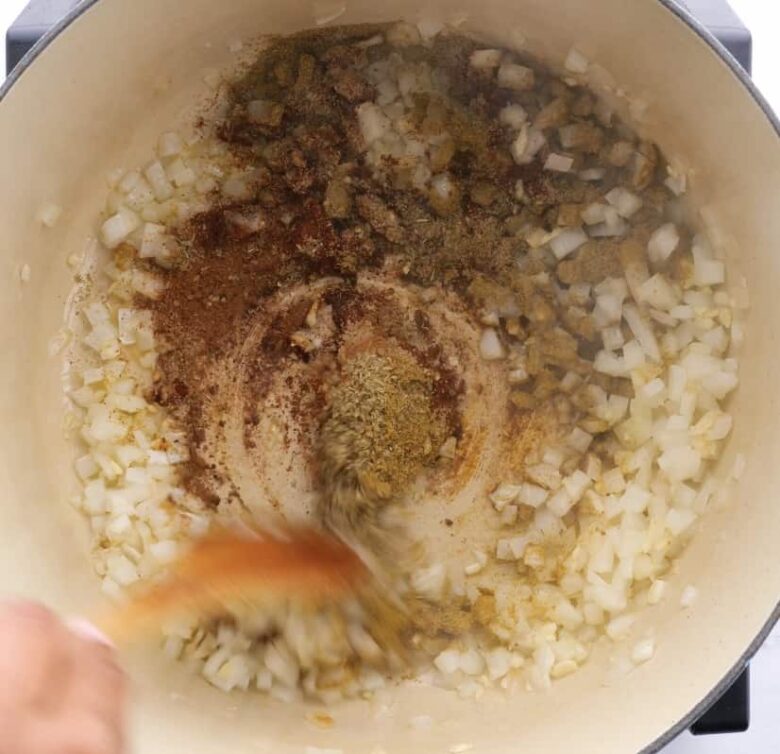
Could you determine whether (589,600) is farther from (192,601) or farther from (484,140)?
(484,140)

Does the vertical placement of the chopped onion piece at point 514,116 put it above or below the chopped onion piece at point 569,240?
above

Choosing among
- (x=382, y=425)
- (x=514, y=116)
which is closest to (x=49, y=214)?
(x=382, y=425)

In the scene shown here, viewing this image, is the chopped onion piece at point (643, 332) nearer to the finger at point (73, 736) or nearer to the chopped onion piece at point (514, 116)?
the chopped onion piece at point (514, 116)

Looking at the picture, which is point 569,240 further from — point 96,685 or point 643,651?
point 96,685

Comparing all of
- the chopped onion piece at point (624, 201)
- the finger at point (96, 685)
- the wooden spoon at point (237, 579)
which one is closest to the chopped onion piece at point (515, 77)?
the chopped onion piece at point (624, 201)

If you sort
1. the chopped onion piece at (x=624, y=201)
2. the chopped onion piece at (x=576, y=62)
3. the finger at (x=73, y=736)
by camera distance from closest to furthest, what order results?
the finger at (x=73, y=736) → the chopped onion piece at (x=576, y=62) → the chopped onion piece at (x=624, y=201)

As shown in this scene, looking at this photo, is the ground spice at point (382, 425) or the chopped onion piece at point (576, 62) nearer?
the chopped onion piece at point (576, 62)

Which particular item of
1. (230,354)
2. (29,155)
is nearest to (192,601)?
(230,354)

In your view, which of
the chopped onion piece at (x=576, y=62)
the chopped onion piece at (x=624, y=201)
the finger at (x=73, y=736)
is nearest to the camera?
the finger at (x=73, y=736)
